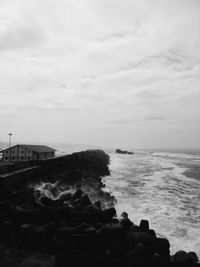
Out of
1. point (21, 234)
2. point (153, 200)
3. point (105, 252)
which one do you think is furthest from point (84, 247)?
point (153, 200)

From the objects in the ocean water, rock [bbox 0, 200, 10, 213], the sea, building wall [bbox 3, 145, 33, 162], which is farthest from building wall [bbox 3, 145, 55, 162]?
rock [bbox 0, 200, 10, 213]

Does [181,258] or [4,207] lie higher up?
[4,207]

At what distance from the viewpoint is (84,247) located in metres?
5.58

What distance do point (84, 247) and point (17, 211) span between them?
240 centimetres

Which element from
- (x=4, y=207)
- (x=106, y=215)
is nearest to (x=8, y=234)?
(x=4, y=207)

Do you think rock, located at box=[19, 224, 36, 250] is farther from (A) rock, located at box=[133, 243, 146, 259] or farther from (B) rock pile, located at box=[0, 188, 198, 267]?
(A) rock, located at box=[133, 243, 146, 259]

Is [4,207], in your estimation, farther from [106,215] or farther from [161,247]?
[161,247]

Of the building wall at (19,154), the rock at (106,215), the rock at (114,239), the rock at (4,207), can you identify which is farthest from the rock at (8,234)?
the building wall at (19,154)

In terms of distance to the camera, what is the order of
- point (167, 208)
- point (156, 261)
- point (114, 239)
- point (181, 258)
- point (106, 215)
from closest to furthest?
point (156, 261), point (181, 258), point (114, 239), point (106, 215), point (167, 208)

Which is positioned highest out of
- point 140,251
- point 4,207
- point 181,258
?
point 4,207

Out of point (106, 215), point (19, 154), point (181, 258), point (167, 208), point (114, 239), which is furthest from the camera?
point (19, 154)

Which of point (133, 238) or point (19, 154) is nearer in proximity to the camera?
point (133, 238)

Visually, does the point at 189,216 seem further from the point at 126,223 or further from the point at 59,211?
the point at 59,211

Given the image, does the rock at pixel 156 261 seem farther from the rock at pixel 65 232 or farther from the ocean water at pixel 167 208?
the ocean water at pixel 167 208
